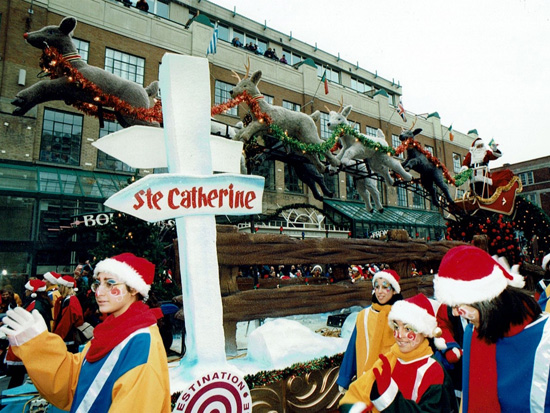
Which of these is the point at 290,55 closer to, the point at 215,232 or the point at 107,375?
the point at 215,232

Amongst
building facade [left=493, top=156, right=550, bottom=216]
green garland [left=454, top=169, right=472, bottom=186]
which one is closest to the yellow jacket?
green garland [left=454, top=169, right=472, bottom=186]

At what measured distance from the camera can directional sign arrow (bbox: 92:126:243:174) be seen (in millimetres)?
2898

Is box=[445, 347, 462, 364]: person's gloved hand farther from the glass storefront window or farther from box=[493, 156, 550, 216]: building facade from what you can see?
box=[493, 156, 550, 216]: building facade

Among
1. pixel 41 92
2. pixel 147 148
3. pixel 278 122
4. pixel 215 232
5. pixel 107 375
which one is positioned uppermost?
pixel 41 92

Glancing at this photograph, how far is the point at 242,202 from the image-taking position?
128 inches

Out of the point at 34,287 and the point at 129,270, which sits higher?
the point at 129,270

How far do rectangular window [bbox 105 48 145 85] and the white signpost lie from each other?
573 inches

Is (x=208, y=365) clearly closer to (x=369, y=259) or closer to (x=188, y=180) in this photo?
(x=188, y=180)

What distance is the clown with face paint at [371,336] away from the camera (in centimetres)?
329

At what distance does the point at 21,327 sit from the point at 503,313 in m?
2.60

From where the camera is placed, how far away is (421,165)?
7773 millimetres

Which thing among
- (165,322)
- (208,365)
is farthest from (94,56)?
(208,365)

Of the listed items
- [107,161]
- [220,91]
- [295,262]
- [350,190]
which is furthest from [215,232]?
[350,190]

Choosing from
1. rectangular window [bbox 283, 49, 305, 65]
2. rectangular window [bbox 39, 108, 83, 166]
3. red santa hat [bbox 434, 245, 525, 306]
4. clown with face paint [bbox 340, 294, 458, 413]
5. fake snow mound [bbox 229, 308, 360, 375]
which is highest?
rectangular window [bbox 283, 49, 305, 65]
